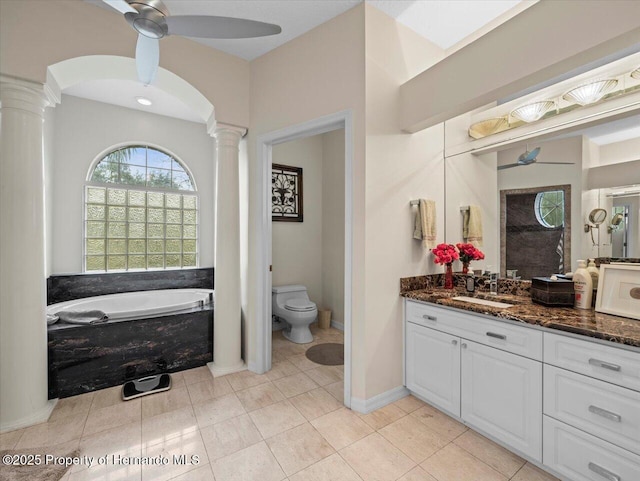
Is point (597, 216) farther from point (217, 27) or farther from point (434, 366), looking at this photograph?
point (217, 27)

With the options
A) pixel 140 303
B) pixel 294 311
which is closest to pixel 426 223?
pixel 294 311

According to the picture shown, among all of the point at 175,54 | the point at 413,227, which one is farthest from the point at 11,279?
the point at 413,227

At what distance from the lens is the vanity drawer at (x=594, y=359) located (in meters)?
1.23

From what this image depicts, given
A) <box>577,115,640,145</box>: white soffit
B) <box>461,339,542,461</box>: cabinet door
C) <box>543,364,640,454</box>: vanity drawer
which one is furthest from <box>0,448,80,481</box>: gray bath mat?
<box>577,115,640,145</box>: white soffit

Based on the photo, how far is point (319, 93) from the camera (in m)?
2.28

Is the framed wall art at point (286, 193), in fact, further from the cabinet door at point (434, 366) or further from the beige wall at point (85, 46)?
the cabinet door at point (434, 366)

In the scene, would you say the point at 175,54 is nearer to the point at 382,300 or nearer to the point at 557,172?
the point at 382,300

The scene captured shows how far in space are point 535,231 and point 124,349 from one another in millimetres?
3416

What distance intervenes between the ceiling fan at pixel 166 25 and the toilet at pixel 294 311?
2.63 meters

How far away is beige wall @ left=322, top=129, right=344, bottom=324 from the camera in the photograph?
4020 mm

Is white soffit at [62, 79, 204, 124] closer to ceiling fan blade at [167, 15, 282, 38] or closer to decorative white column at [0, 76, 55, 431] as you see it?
decorative white column at [0, 76, 55, 431]

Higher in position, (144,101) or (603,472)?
(144,101)

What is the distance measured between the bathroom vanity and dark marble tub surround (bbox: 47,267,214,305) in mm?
3074

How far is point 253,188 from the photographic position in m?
2.69
